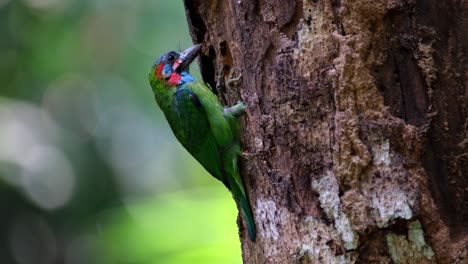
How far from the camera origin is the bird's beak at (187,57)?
3.88 m

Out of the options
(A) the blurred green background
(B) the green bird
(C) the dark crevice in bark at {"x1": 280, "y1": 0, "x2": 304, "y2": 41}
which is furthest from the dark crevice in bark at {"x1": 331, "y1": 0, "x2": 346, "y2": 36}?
(A) the blurred green background

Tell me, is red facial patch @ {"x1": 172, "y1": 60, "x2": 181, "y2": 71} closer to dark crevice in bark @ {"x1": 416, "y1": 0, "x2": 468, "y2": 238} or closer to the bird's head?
the bird's head

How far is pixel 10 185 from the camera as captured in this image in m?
7.80

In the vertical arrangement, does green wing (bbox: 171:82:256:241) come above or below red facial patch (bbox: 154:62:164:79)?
below

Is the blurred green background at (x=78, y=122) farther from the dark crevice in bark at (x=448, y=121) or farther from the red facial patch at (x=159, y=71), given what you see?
the dark crevice in bark at (x=448, y=121)

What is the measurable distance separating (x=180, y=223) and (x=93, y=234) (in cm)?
296

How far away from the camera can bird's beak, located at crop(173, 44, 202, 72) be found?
3.88 meters

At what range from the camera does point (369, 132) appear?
8.76ft

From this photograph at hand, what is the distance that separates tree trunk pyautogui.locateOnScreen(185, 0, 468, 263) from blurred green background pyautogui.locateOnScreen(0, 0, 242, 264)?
411cm

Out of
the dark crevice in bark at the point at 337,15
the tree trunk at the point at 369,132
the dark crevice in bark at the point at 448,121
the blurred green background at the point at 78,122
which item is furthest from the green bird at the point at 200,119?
the blurred green background at the point at 78,122

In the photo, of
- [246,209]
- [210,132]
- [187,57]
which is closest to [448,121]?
[246,209]

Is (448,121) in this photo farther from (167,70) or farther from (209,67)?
(167,70)

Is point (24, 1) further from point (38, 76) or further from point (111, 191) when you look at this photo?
point (111, 191)

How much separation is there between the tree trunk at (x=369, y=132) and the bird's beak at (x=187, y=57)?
954 millimetres
